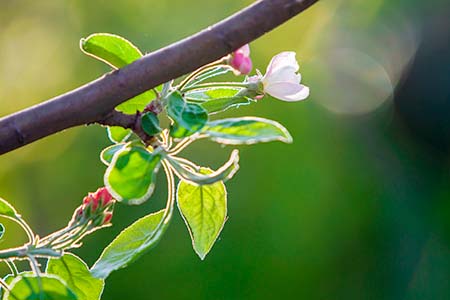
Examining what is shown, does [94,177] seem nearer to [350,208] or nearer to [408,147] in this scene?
[350,208]

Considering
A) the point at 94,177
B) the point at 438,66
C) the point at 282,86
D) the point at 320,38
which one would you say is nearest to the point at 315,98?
the point at 320,38

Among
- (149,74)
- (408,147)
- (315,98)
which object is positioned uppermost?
(149,74)

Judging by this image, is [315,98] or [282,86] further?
[315,98]

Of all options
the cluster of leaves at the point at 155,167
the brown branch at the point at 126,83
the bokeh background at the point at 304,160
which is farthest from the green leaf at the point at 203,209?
the bokeh background at the point at 304,160

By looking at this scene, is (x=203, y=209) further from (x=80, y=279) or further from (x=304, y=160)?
(x=304, y=160)

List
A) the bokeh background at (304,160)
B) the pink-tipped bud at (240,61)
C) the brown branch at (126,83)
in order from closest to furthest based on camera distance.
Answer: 1. the brown branch at (126,83)
2. the pink-tipped bud at (240,61)
3. the bokeh background at (304,160)

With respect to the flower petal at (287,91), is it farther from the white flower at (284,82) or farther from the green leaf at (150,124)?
the green leaf at (150,124)

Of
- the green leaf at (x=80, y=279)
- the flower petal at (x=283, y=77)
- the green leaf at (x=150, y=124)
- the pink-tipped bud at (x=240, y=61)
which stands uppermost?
the green leaf at (x=150, y=124)
